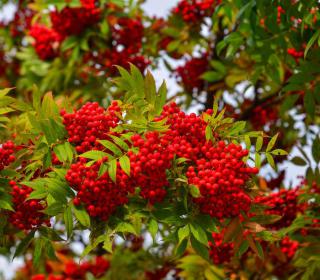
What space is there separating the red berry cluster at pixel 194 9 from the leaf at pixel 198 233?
3.78 metres

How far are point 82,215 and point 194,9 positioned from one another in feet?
13.1

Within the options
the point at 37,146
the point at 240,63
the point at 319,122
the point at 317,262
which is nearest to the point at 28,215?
the point at 37,146

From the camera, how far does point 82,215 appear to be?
3270 millimetres

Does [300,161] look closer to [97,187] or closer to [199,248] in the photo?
[199,248]

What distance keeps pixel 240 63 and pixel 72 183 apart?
376cm

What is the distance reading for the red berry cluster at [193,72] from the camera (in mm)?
6996

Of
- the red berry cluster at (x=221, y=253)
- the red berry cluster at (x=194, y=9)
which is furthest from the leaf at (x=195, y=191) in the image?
the red berry cluster at (x=194, y=9)

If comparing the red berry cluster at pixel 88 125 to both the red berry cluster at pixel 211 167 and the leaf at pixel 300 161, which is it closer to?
the red berry cluster at pixel 211 167

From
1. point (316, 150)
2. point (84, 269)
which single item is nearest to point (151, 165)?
point (316, 150)

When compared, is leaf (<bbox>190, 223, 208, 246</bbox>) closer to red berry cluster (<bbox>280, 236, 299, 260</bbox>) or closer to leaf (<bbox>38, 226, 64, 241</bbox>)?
leaf (<bbox>38, 226, 64, 241</bbox>)

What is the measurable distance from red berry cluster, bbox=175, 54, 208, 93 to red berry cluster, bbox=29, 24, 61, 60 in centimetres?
152

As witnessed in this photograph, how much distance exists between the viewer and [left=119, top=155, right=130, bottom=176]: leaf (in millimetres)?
3062

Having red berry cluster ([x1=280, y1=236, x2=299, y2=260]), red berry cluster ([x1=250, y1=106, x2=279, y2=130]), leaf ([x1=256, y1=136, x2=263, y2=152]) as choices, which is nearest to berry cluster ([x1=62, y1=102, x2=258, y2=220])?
leaf ([x1=256, y1=136, x2=263, y2=152])

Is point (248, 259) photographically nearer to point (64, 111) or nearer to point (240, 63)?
point (240, 63)
